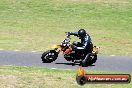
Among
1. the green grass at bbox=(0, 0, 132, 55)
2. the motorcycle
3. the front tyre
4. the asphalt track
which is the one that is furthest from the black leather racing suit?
the green grass at bbox=(0, 0, 132, 55)

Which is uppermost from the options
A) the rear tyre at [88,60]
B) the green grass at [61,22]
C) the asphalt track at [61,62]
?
the rear tyre at [88,60]

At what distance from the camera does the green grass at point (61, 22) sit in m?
30.0

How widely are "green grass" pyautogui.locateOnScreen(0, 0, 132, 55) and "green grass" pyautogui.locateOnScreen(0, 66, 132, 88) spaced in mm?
7062

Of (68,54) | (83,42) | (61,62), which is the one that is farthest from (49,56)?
(83,42)

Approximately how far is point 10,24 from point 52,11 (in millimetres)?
7556

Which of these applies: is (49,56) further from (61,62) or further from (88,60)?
(88,60)

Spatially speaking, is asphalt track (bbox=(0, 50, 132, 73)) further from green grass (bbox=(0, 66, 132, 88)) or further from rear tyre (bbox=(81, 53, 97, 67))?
green grass (bbox=(0, 66, 132, 88))

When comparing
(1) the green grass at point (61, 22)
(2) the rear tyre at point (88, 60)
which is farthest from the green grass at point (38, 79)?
(1) the green grass at point (61, 22)

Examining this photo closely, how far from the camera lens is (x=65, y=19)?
140ft

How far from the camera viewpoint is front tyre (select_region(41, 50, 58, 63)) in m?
22.6

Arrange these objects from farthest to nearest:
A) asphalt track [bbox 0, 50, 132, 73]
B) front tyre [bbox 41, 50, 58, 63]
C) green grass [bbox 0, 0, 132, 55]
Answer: green grass [bbox 0, 0, 132, 55]
front tyre [bbox 41, 50, 58, 63]
asphalt track [bbox 0, 50, 132, 73]

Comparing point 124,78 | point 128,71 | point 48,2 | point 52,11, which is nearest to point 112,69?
point 128,71

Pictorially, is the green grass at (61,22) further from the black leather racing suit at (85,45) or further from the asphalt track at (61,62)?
the black leather racing suit at (85,45)

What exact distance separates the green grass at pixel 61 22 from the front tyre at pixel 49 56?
4.30 m
